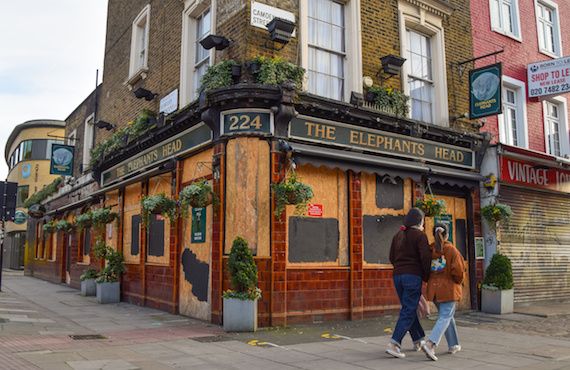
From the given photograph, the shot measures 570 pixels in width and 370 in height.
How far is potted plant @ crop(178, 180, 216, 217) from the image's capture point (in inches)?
364

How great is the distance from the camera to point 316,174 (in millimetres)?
9984

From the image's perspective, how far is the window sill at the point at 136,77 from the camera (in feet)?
47.1

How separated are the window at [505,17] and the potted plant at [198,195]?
10.3m

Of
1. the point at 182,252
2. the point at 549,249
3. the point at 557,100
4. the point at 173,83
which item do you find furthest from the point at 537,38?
the point at 182,252

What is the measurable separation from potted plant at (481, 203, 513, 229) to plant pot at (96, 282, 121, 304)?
395 inches

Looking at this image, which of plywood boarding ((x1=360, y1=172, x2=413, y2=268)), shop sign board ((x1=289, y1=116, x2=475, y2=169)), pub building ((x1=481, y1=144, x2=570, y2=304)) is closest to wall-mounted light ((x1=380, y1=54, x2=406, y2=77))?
shop sign board ((x1=289, y1=116, x2=475, y2=169))

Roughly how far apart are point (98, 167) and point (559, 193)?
47.0ft

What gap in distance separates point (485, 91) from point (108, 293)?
1132cm

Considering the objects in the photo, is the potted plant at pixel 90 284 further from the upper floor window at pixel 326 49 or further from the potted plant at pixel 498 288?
the potted plant at pixel 498 288

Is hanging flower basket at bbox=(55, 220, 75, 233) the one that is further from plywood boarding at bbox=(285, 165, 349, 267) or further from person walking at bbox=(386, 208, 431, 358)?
person walking at bbox=(386, 208, 431, 358)

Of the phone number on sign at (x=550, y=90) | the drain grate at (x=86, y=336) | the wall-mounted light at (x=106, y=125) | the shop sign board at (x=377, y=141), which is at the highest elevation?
the phone number on sign at (x=550, y=90)

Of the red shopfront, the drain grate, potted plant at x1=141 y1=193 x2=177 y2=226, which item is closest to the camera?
the drain grate

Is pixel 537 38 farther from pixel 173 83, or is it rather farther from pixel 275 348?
pixel 275 348

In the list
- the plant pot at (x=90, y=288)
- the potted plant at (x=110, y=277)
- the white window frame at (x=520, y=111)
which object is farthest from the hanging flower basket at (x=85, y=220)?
the white window frame at (x=520, y=111)
